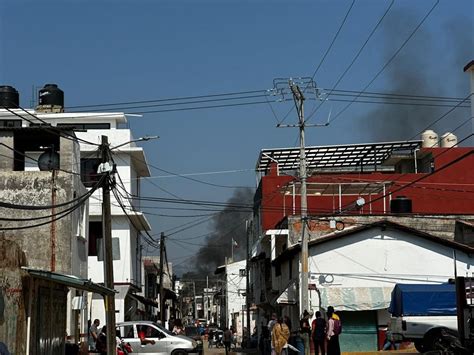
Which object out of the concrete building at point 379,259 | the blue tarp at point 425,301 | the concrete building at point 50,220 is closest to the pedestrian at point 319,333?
the blue tarp at point 425,301

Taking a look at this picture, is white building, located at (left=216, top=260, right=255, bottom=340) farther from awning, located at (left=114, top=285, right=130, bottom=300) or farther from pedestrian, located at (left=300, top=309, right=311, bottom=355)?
pedestrian, located at (left=300, top=309, right=311, bottom=355)

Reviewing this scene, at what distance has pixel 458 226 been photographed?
44031mm

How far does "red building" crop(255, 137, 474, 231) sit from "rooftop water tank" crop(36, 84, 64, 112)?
1408cm

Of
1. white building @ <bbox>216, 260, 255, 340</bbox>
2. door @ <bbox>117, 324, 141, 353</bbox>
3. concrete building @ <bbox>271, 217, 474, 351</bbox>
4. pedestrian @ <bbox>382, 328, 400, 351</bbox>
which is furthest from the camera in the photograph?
white building @ <bbox>216, 260, 255, 340</bbox>

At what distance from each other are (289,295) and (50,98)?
900 inches

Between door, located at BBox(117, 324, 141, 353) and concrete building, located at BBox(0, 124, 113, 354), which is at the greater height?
concrete building, located at BBox(0, 124, 113, 354)

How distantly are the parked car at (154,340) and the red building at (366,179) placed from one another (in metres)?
20.2

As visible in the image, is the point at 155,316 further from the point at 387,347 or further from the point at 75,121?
the point at 387,347

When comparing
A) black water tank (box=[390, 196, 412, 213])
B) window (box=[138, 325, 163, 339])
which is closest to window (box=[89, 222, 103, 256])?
window (box=[138, 325, 163, 339])

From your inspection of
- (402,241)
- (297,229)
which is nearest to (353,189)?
(297,229)

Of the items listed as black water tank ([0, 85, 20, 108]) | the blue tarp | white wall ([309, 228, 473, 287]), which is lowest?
the blue tarp

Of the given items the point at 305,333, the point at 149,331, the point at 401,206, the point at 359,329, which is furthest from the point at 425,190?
the point at 149,331

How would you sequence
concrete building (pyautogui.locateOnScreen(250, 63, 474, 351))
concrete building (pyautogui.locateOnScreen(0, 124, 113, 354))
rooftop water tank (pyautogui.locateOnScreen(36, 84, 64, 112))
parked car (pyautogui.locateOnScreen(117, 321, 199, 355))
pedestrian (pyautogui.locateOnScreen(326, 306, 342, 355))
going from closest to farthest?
concrete building (pyautogui.locateOnScreen(0, 124, 113, 354))
pedestrian (pyautogui.locateOnScreen(326, 306, 342, 355))
parked car (pyautogui.locateOnScreen(117, 321, 199, 355))
concrete building (pyautogui.locateOnScreen(250, 63, 474, 351))
rooftop water tank (pyautogui.locateOnScreen(36, 84, 64, 112))

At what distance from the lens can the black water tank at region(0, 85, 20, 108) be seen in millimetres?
47562
